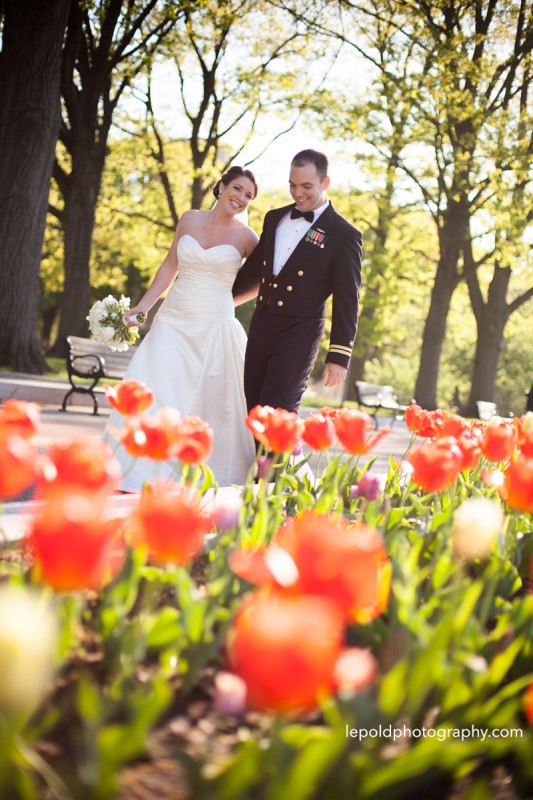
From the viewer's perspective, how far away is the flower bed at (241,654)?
1123mm

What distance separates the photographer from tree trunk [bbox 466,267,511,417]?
23.7 metres

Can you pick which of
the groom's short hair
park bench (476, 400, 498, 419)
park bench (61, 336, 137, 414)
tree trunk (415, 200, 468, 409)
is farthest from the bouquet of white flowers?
tree trunk (415, 200, 468, 409)

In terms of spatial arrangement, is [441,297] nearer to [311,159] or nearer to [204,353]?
[204,353]

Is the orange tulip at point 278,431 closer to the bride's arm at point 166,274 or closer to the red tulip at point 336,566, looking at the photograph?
the red tulip at point 336,566

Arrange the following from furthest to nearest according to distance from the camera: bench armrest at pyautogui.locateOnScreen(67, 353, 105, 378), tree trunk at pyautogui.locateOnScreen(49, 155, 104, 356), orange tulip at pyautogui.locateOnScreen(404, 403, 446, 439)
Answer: tree trunk at pyautogui.locateOnScreen(49, 155, 104, 356), bench armrest at pyautogui.locateOnScreen(67, 353, 105, 378), orange tulip at pyautogui.locateOnScreen(404, 403, 446, 439)

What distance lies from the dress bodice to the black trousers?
94 cm

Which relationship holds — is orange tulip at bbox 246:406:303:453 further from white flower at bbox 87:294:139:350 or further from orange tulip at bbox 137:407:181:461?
white flower at bbox 87:294:139:350

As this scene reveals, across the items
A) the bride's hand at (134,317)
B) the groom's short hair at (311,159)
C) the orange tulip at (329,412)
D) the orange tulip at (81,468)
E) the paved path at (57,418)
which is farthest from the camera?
the paved path at (57,418)

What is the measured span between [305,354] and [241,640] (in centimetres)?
427

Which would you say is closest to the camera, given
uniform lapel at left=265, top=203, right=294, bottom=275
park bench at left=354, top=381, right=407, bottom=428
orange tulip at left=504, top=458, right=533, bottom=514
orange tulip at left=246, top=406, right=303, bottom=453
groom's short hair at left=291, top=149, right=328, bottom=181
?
orange tulip at left=504, top=458, right=533, bottom=514

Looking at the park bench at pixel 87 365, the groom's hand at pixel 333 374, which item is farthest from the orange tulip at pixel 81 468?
the park bench at pixel 87 365

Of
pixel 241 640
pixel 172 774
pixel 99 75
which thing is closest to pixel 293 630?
pixel 241 640
